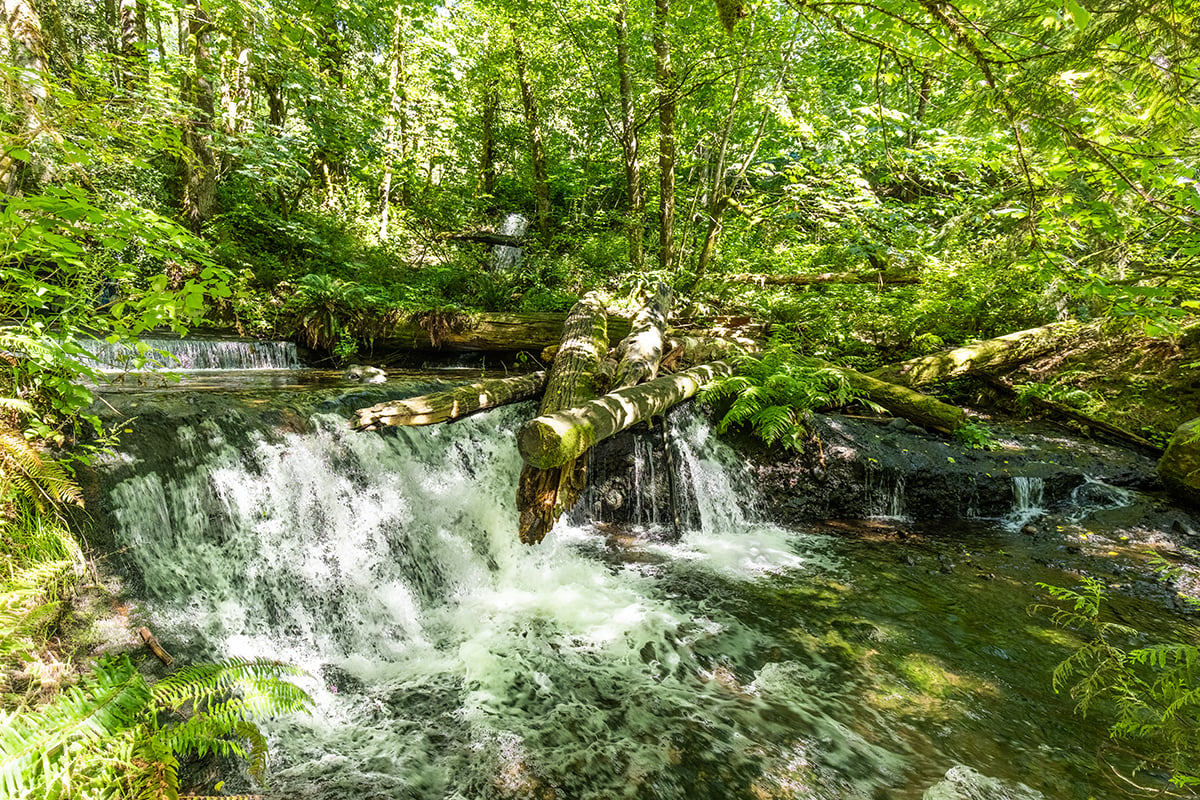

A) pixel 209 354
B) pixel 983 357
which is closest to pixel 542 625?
pixel 209 354

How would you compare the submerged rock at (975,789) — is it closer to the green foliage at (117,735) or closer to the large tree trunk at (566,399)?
the large tree trunk at (566,399)

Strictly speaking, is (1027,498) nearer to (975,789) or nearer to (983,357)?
(983,357)

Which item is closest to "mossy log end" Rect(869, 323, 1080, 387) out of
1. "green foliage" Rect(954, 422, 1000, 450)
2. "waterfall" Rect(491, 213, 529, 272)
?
"green foliage" Rect(954, 422, 1000, 450)

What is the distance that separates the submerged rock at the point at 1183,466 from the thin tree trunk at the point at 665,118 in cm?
752

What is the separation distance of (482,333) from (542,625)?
5673 mm

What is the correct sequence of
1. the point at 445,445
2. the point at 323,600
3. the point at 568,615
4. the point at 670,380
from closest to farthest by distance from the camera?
the point at 323,600
the point at 568,615
the point at 445,445
the point at 670,380

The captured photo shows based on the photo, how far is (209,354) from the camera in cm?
723

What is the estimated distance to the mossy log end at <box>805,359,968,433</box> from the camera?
7.14m

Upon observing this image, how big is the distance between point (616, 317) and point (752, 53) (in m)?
4.84

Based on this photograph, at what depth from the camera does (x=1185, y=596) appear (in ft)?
15.6

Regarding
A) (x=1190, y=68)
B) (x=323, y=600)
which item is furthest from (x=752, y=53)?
(x=323, y=600)

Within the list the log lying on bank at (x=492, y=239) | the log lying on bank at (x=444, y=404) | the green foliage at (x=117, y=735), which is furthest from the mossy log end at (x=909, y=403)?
the log lying on bank at (x=492, y=239)

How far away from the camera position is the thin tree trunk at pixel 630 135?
9180mm

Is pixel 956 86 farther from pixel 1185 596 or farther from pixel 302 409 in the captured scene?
pixel 302 409
